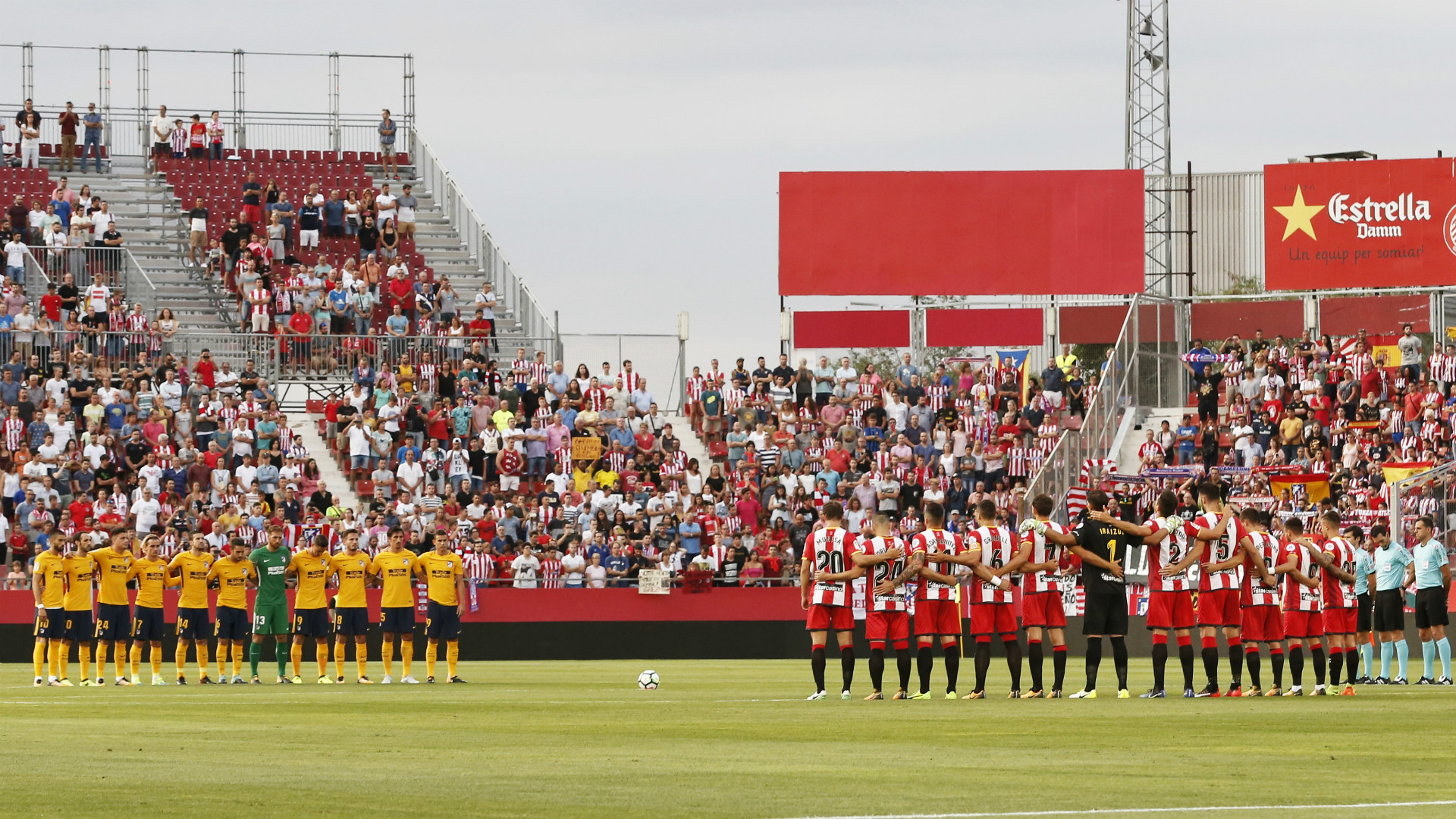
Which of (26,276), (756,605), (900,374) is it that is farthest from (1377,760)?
(26,276)

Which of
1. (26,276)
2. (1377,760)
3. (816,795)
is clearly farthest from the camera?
(26,276)

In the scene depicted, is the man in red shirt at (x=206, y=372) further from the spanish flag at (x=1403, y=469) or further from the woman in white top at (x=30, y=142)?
the spanish flag at (x=1403, y=469)

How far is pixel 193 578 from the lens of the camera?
25.8 meters

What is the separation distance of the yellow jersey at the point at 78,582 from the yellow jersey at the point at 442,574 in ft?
14.7

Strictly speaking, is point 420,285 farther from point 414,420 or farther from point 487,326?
point 414,420

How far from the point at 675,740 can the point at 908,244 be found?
33.0 m

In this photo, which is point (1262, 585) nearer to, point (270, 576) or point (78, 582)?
point (270, 576)

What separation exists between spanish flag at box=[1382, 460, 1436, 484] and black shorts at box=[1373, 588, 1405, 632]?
392 inches

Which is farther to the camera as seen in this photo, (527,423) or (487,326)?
(487,326)

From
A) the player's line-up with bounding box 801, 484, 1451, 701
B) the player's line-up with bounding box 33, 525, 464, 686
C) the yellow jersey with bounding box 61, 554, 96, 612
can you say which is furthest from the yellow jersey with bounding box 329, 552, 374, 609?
the player's line-up with bounding box 801, 484, 1451, 701

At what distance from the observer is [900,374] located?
42.8m

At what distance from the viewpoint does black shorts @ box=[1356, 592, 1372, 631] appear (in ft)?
76.8

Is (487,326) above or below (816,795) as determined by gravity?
above

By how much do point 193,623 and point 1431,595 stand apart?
14969 mm
